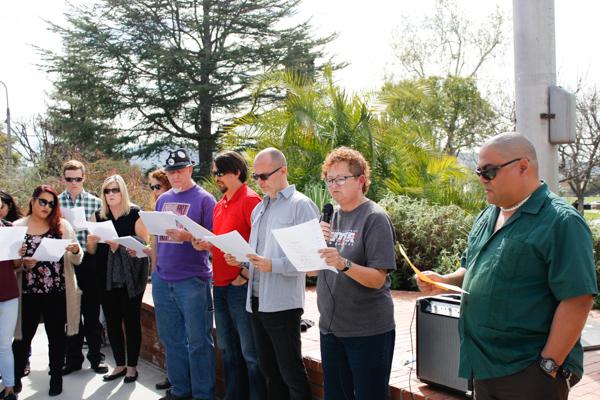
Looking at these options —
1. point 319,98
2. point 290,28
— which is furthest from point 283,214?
point 290,28

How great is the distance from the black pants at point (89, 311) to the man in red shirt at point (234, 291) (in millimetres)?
2092

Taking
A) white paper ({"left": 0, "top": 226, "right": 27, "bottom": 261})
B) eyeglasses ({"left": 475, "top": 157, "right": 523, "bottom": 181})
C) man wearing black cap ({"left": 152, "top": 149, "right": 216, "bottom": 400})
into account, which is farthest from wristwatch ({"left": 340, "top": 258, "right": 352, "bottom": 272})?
white paper ({"left": 0, "top": 226, "right": 27, "bottom": 261})

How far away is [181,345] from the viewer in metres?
5.42

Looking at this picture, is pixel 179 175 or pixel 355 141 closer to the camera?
pixel 179 175

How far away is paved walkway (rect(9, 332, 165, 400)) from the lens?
577cm

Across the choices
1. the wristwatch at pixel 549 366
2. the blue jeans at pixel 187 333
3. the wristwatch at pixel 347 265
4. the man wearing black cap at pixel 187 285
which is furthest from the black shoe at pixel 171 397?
the wristwatch at pixel 549 366

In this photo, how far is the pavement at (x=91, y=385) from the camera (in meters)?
5.77

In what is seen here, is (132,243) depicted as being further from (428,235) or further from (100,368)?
(428,235)

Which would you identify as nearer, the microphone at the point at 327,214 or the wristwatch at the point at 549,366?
the wristwatch at the point at 549,366

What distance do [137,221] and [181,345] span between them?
146 centimetres

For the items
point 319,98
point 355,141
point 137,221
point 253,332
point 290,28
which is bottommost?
point 253,332

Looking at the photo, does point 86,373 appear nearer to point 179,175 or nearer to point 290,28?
point 179,175

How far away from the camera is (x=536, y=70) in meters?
4.29

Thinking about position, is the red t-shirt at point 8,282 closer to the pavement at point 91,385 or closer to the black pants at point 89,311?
the black pants at point 89,311
